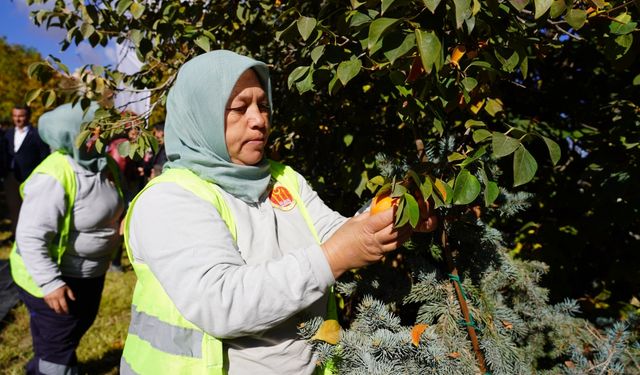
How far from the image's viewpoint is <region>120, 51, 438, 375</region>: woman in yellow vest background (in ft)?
3.62

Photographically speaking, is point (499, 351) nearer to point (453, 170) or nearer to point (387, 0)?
point (453, 170)

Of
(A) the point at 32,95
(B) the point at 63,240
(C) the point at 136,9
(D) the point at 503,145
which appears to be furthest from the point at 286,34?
(B) the point at 63,240

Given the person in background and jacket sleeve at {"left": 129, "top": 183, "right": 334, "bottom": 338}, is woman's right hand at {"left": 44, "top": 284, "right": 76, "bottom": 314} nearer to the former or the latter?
the person in background

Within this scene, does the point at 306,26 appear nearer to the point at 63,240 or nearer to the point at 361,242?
the point at 361,242

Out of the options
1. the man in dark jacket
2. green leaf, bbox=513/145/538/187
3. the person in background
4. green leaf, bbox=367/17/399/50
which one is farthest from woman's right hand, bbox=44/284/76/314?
the man in dark jacket

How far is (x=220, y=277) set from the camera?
110cm

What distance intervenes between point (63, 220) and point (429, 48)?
7.44ft

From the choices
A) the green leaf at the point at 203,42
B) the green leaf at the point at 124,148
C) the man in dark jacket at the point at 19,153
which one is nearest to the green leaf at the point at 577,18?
the green leaf at the point at 203,42

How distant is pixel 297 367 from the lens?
1355 mm

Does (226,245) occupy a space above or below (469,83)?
below

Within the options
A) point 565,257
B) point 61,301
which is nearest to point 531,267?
point 565,257

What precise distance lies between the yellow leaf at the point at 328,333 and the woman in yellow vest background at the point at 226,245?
0.20 feet

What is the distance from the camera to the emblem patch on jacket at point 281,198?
59.6 inches

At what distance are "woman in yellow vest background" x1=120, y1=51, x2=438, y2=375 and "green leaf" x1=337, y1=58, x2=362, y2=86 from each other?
0.28 metres
